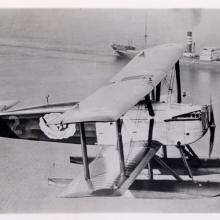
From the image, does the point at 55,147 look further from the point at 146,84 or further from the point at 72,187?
the point at 146,84

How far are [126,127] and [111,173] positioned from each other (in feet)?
1.84

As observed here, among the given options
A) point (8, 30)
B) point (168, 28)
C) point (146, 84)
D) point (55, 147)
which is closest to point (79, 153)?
point (55, 147)

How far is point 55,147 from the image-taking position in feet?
16.6

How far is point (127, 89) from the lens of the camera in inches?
151

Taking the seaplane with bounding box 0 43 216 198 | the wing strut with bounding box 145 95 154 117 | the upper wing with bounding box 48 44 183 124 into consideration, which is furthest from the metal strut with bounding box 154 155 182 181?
the upper wing with bounding box 48 44 183 124

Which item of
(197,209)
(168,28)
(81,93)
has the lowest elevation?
(197,209)

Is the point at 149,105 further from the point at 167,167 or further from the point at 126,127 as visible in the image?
the point at 167,167

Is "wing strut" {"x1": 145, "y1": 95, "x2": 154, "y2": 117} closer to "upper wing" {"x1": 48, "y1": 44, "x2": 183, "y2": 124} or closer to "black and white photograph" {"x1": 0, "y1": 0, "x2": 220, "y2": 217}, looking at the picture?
"black and white photograph" {"x1": 0, "y1": 0, "x2": 220, "y2": 217}

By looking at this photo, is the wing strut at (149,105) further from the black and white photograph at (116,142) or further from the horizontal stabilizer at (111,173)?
the horizontal stabilizer at (111,173)

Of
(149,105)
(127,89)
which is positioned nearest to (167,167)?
(149,105)

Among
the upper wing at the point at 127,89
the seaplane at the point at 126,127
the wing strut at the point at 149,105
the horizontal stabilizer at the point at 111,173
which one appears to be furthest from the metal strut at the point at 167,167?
the upper wing at the point at 127,89

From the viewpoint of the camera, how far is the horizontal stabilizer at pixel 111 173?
3941 mm

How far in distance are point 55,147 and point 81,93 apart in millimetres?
1023
